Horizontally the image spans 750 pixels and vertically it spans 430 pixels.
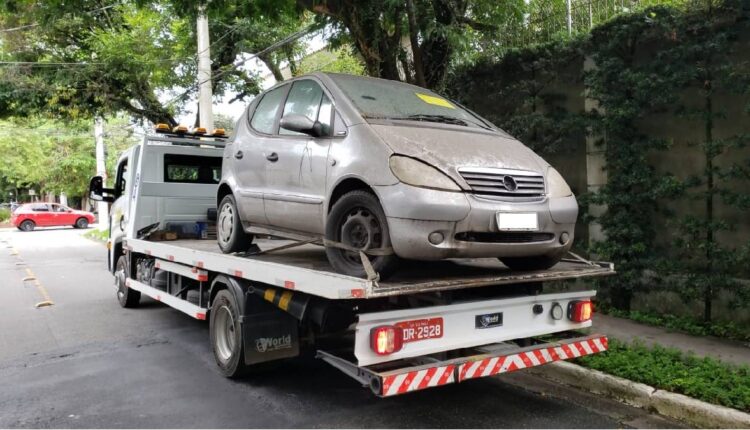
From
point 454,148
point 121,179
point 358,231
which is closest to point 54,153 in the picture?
point 121,179

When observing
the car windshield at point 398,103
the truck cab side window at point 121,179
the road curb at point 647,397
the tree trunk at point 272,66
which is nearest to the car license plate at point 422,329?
the car windshield at point 398,103

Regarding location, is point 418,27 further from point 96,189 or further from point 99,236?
point 99,236

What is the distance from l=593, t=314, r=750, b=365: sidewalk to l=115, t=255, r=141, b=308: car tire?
21.4ft

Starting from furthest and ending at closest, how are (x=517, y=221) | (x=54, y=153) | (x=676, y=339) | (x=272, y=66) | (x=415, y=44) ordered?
(x=54, y=153) < (x=272, y=66) < (x=415, y=44) < (x=676, y=339) < (x=517, y=221)

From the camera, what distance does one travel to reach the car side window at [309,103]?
4.43 metres

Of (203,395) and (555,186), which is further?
(203,395)

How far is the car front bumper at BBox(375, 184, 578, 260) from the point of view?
349 centimetres

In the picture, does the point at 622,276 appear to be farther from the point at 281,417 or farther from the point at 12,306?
the point at 12,306

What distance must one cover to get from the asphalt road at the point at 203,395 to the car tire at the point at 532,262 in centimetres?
109

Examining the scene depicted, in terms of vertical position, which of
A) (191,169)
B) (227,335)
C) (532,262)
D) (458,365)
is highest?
(191,169)

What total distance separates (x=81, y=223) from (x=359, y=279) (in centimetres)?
3502

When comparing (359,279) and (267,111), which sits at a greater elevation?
(267,111)

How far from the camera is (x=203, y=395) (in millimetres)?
4586

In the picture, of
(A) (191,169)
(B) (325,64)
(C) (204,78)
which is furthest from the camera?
(B) (325,64)
